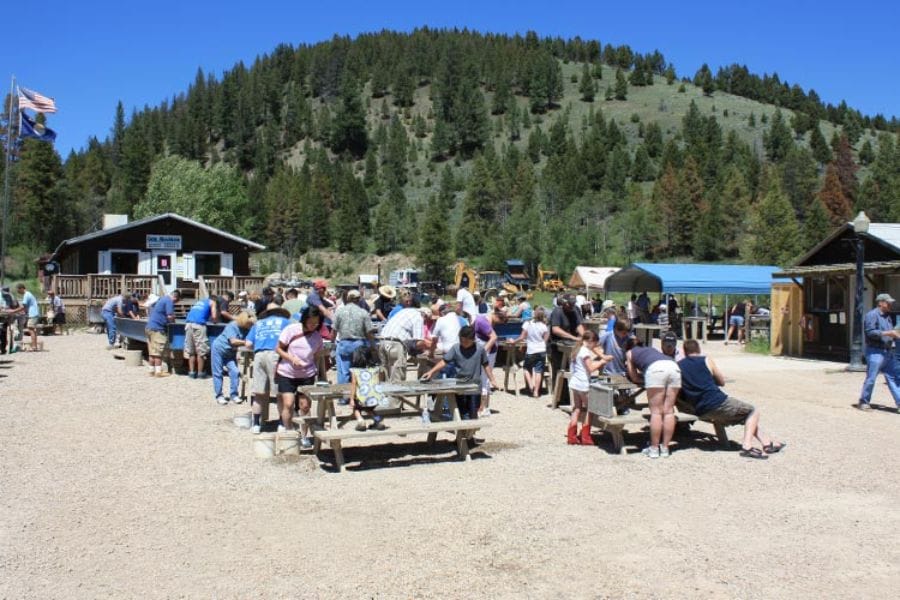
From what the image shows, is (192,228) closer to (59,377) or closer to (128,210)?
(59,377)

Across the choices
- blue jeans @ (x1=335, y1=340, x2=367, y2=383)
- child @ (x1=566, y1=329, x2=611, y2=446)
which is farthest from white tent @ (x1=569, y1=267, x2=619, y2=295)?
child @ (x1=566, y1=329, x2=611, y2=446)

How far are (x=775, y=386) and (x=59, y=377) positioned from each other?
1294cm

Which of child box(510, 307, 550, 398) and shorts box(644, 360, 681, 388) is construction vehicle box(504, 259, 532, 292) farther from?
shorts box(644, 360, 681, 388)

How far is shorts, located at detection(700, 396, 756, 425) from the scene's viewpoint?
805cm

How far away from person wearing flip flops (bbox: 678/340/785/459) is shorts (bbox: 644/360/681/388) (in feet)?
0.89

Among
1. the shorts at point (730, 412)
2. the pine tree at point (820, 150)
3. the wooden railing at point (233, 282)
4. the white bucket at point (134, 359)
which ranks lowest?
the white bucket at point (134, 359)

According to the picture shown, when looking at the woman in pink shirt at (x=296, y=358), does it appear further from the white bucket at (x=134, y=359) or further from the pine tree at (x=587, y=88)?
the pine tree at (x=587, y=88)

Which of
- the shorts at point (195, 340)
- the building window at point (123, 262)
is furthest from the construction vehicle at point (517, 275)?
the shorts at point (195, 340)

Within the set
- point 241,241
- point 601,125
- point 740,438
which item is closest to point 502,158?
point 601,125

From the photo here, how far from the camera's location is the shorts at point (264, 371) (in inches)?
341

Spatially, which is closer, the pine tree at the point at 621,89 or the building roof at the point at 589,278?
the building roof at the point at 589,278

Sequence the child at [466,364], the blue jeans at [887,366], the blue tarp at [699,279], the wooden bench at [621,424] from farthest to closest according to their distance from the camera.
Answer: the blue tarp at [699,279], the blue jeans at [887,366], the child at [466,364], the wooden bench at [621,424]

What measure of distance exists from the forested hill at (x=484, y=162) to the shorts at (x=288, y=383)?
56803 mm

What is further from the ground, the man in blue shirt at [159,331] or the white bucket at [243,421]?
the man in blue shirt at [159,331]
